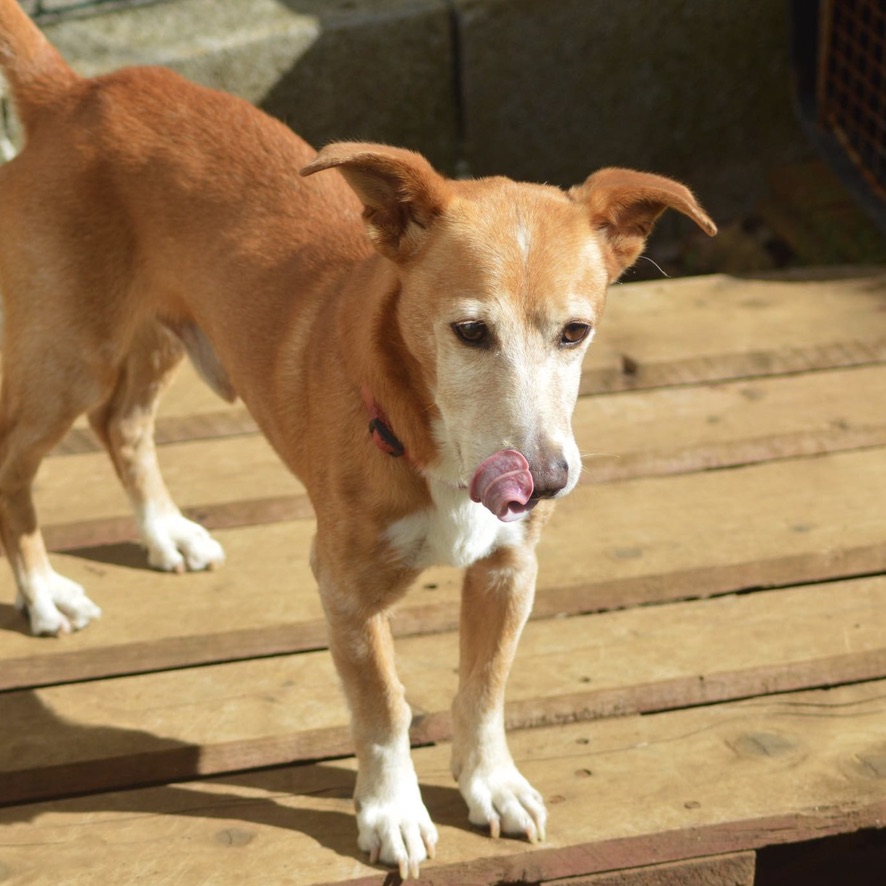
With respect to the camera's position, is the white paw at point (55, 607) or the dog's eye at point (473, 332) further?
the white paw at point (55, 607)

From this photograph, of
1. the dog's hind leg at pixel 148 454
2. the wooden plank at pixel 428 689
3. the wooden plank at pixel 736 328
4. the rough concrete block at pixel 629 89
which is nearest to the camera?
the wooden plank at pixel 428 689

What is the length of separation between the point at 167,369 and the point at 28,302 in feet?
1.66

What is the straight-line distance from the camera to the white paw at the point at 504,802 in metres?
2.77

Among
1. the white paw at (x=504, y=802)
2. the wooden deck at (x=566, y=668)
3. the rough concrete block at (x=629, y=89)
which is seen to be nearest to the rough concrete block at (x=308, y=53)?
the rough concrete block at (x=629, y=89)

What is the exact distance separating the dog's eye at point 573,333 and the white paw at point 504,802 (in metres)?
0.96

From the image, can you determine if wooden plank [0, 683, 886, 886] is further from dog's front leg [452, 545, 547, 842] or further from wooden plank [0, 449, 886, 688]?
wooden plank [0, 449, 886, 688]

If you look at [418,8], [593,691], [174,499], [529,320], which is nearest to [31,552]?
[174,499]

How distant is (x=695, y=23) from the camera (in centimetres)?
586

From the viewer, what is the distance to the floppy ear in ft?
8.11

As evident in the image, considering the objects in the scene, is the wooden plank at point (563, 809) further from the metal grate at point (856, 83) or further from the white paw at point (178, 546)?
the metal grate at point (856, 83)

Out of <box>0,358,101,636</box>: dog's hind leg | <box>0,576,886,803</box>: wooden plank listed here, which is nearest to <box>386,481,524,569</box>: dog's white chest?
<box>0,576,886,803</box>: wooden plank

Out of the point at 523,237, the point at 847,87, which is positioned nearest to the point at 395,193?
the point at 523,237

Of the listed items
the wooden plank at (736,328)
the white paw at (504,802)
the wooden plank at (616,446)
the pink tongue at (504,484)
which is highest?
the pink tongue at (504,484)

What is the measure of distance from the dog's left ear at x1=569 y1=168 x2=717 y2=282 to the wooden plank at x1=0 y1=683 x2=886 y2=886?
1.08 metres
